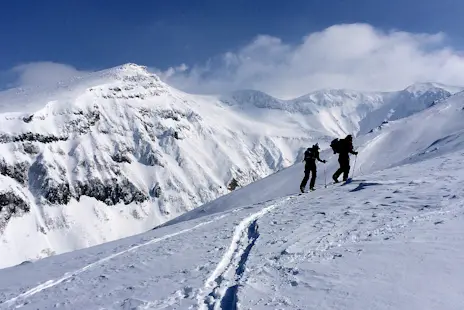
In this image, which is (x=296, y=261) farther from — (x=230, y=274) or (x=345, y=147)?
(x=345, y=147)

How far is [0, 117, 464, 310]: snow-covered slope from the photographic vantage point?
8.80 metres

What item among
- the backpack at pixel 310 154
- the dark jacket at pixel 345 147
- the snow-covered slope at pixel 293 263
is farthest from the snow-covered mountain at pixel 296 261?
the backpack at pixel 310 154

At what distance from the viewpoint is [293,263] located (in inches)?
430

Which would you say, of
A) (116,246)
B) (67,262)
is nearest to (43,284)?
(67,262)

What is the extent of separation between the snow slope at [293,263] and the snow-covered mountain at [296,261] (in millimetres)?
33

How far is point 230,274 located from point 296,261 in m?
1.49

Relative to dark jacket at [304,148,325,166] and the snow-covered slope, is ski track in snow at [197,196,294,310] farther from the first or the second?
dark jacket at [304,148,325,166]

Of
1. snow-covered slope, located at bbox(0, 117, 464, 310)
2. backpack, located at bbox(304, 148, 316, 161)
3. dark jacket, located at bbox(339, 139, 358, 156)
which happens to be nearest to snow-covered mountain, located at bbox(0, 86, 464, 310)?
snow-covered slope, located at bbox(0, 117, 464, 310)

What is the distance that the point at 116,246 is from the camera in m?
17.2

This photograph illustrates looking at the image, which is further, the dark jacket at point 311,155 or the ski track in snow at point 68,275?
the dark jacket at point 311,155

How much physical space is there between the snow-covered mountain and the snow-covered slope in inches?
1.3

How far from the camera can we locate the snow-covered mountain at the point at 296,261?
8.84 metres

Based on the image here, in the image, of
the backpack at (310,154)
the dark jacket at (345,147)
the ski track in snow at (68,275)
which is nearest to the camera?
the ski track in snow at (68,275)

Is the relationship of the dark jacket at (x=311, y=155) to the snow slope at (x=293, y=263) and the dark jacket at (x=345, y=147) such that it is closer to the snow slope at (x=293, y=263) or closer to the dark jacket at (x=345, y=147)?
the dark jacket at (x=345, y=147)
